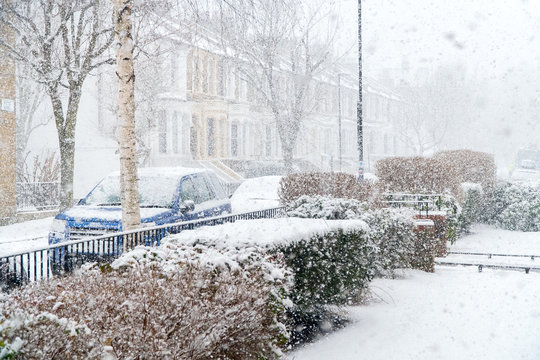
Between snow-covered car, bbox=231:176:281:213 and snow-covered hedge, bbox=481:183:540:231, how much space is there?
8.27 meters

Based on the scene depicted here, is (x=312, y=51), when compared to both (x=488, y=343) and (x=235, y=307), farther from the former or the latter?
(x=235, y=307)

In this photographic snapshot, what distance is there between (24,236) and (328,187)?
821cm

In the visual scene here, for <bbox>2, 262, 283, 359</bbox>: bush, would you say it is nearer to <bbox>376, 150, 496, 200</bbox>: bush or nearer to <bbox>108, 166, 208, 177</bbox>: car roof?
<bbox>108, 166, 208, 177</bbox>: car roof

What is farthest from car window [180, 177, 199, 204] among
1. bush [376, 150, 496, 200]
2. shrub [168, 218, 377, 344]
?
bush [376, 150, 496, 200]

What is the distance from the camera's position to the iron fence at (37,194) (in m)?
20.5

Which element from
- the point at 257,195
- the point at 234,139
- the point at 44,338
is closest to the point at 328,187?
the point at 257,195

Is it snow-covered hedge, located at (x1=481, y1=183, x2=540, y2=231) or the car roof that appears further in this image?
snow-covered hedge, located at (x1=481, y1=183, x2=540, y2=231)

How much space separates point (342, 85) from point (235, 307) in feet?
163

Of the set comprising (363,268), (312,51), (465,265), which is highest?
(312,51)

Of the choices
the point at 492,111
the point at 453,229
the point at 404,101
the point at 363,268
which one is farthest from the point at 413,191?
the point at 492,111

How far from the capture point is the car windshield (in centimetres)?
1006

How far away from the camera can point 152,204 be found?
9.96 metres

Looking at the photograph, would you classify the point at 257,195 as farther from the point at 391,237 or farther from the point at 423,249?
the point at 391,237

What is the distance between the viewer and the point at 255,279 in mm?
4676
